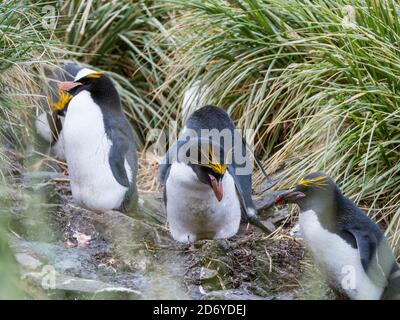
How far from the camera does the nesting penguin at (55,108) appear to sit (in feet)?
21.1

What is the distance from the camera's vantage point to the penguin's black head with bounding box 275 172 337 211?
191 inches

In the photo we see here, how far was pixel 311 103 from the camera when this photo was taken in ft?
20.9

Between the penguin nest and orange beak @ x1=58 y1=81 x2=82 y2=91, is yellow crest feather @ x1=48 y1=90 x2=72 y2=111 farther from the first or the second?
the penguin nest

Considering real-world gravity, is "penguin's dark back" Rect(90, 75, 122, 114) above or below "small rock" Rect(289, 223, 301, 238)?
above

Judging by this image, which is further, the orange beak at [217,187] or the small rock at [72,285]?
the orange beak at [217,187]

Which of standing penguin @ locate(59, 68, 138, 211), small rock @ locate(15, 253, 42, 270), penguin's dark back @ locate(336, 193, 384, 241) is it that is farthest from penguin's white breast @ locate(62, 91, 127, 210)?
penguin's dark back @ locate(336, 193, 384, 241)

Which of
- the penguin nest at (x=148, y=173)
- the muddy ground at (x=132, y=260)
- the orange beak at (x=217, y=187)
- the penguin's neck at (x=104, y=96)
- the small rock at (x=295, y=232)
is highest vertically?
the penguin's neck at (x=104, y=96)

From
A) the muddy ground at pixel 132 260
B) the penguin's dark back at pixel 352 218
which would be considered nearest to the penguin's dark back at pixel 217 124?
the muddy ground at pixel 132 260

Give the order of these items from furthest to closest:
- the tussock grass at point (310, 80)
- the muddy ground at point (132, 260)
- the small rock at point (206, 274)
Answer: the tussock grass at point (310, 80) → the small rock at point (206, 274) → the muddy ground at point (132, 260)

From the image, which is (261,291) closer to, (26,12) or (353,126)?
(353,126)

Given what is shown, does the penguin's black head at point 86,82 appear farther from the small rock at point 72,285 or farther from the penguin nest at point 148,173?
the small rock at point 72,285

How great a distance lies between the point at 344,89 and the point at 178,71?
2093 millimetres

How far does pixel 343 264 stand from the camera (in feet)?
15.1

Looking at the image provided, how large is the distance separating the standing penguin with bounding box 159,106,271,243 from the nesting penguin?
0.85 metres
